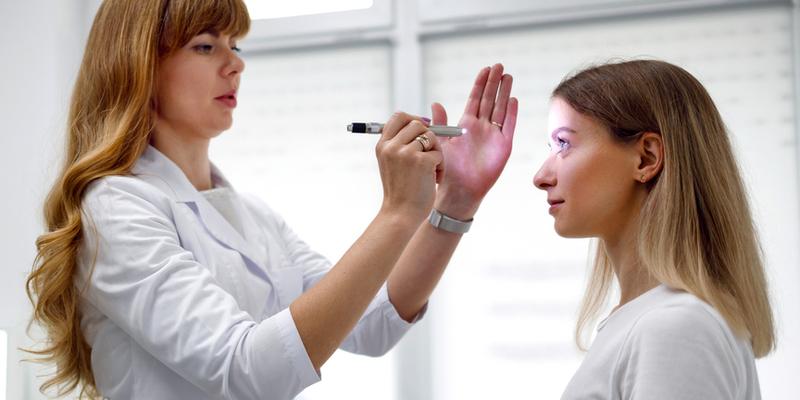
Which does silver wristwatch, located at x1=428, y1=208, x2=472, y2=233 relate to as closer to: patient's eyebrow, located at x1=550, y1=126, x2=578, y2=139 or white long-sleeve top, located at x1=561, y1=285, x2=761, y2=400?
patient's eyebrow, located at x1=550, y1=126, x2=578, y2=139

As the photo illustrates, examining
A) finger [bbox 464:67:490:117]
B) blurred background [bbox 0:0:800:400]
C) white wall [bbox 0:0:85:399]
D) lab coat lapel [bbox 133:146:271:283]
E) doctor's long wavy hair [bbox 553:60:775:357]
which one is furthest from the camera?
white wall [bbox 0:0:85:399]

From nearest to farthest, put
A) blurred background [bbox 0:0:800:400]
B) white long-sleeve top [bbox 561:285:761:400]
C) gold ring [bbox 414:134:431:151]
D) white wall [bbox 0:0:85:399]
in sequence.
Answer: white long-sleeve top [bbox 561:285:761:400]
gold ring [bbox 414:134:431:151]
blurred background [bbox 0:0:800:400]
white wall [bbox 0:0:85:399]

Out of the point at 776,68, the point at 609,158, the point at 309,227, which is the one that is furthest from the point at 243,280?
the point at 776,68

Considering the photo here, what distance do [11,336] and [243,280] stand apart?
1.24 metres

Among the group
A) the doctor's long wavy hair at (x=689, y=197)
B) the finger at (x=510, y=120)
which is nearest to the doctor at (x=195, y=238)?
the finger at (x=510, y=120)

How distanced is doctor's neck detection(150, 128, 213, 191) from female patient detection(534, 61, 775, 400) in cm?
59

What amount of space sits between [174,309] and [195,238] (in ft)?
0.61

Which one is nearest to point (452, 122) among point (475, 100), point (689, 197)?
point (475, 100)

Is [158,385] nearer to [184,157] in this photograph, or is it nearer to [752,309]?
[184,157]

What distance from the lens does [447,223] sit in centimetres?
141

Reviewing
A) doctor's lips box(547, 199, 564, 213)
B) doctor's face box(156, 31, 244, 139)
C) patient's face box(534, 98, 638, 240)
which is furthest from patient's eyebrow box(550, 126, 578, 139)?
doctor's face box(156, 31, 244, 139)

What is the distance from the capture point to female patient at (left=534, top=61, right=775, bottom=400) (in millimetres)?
957

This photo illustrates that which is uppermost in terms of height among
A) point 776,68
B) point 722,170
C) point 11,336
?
point 776,68

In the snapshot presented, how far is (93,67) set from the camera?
4.33 feet
